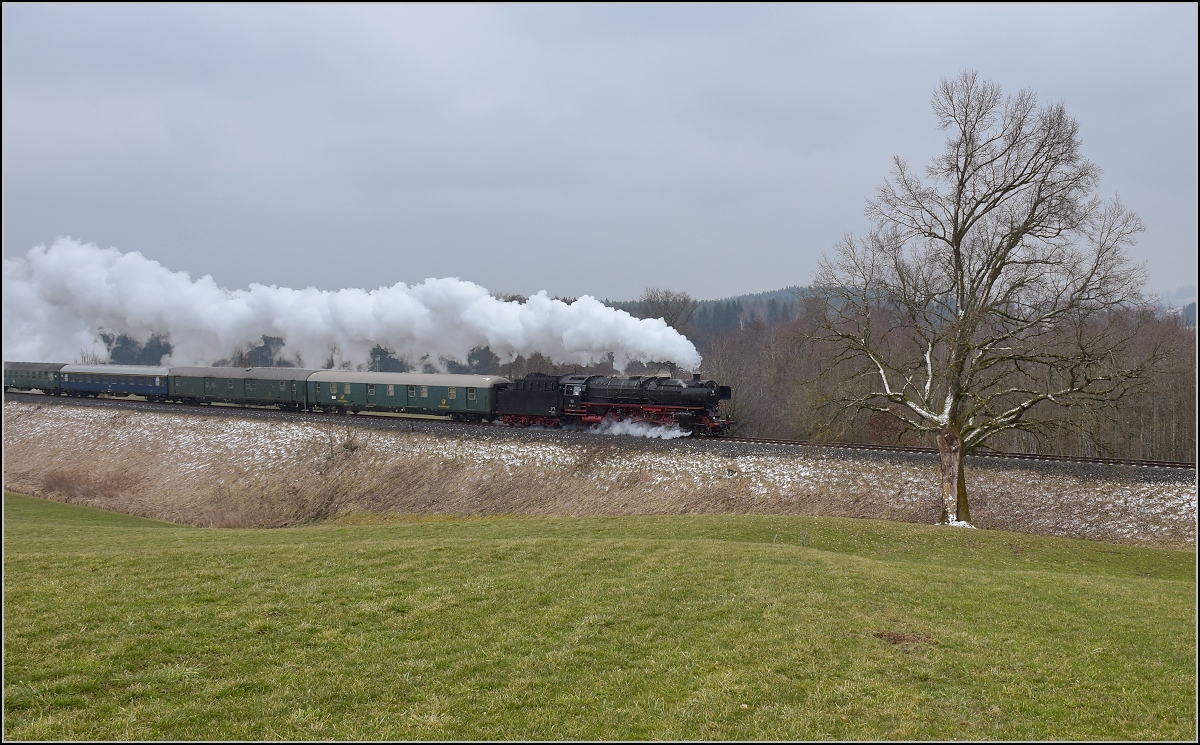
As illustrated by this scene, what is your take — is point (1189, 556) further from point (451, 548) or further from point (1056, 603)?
point (451, 548)

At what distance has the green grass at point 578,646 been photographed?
731 cm

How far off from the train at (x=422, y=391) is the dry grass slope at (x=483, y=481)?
110 inches

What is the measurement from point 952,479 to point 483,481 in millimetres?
18202

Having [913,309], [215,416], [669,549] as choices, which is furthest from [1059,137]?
[215,416]

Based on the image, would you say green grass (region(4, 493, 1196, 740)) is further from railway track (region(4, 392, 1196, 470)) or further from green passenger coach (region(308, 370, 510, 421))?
green passenger coach (region(308, 370, 510, 421))

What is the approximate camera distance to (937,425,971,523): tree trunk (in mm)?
22969

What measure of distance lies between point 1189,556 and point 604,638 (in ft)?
58.8

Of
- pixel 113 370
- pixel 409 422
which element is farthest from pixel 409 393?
pixel 113 370

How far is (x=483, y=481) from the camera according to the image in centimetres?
3203

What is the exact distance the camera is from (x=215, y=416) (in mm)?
44156

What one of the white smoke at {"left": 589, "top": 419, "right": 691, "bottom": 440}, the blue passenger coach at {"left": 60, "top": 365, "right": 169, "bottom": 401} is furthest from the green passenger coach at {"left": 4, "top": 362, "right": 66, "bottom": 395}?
the white smoke at {"left": 589, "top": 419, "right": 691, "bottom": 440}

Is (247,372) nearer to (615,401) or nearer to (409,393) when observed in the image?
(409,393)

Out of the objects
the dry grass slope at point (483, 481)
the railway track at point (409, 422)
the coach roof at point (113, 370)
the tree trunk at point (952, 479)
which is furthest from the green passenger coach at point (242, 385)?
the tree trunk at point (952, 479)

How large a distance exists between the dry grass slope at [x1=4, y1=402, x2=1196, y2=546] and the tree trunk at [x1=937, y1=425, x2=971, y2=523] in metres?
1.55
